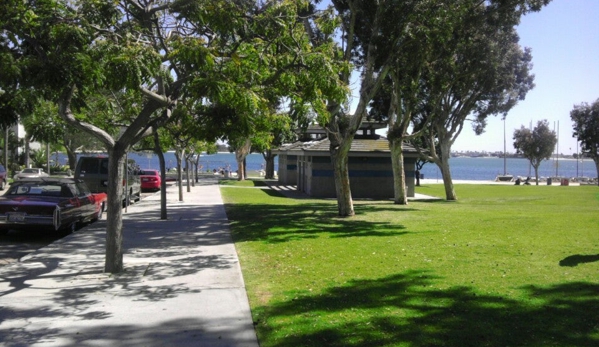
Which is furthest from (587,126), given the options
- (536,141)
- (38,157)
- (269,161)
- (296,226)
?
(38,157)

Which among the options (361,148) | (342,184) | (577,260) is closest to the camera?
(577,260)

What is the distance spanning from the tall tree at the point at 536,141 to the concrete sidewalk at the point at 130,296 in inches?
2222

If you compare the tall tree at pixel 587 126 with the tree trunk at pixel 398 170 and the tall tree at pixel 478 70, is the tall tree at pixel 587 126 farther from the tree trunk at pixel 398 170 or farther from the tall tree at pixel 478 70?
the tree trunk at pixel 398 170

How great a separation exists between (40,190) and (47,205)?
A: 1.43 meters

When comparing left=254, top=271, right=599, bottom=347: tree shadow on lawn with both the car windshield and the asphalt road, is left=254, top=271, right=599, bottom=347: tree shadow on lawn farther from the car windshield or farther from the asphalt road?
the car windshield

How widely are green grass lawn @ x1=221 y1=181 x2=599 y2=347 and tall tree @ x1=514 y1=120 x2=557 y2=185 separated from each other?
2036 inches

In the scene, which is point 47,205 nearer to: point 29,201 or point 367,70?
point 29,201

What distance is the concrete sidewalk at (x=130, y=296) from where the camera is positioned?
20.9 feet

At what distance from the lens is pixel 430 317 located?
6.57m

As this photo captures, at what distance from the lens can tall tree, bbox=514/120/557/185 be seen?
207ft

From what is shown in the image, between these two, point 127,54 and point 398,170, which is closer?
point 127,54

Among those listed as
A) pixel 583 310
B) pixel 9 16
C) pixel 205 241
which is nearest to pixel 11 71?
pixel 9 16

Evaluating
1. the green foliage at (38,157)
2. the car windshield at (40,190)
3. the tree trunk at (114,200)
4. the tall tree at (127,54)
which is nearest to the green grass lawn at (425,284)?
the tree trunk at (114,200)

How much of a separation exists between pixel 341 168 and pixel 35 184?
847cm
